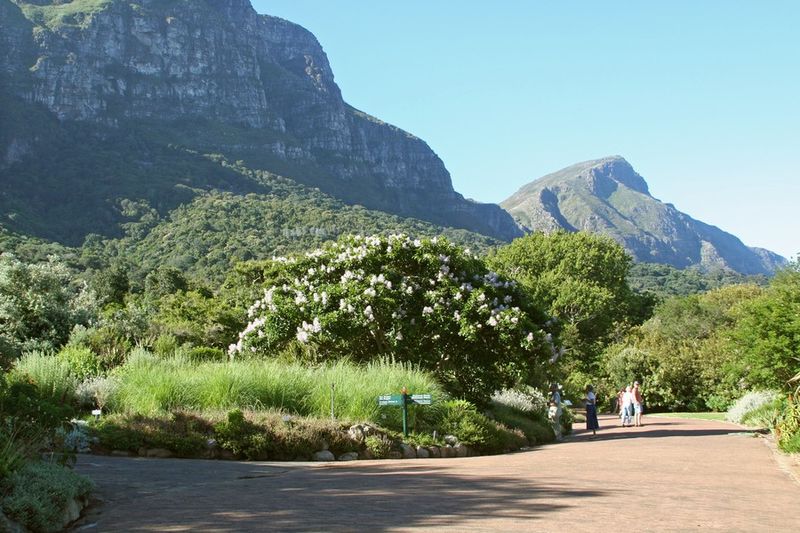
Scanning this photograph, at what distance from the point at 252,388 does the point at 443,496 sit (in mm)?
6835

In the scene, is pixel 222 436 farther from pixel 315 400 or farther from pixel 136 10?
pixel 136 10

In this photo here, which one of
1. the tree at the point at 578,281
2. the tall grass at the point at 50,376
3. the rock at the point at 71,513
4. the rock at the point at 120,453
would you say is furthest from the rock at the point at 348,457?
the tree at the point at 578,281

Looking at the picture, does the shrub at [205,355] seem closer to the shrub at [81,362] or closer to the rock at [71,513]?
the shrub at [81,362]

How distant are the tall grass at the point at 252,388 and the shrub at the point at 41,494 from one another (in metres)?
5.54

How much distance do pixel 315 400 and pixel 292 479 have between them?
5.04 metres

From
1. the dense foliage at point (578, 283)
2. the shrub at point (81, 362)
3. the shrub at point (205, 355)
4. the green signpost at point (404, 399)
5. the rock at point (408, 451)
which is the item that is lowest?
the rock at point (408, 451)

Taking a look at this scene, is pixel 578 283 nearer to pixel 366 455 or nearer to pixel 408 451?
pixel 408 451

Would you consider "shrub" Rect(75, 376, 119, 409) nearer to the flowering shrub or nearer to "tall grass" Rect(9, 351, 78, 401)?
"tall grass" Rect(9, 351, 78, 401)

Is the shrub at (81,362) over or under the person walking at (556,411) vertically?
over

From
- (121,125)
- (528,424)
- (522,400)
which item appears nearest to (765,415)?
(522,400)

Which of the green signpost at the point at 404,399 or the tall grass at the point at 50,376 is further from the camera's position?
the tall grass at the point at 50,376

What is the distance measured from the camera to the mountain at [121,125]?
11644cm

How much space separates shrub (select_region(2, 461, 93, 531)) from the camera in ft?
18.5

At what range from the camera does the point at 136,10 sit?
7544 inches
